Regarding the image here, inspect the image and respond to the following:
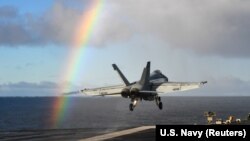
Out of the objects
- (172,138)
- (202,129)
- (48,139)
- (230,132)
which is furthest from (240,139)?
(48,139)

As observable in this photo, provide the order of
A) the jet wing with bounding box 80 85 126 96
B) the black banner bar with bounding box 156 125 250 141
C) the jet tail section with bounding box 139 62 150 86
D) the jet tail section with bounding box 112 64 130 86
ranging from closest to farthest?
the black banner bar with bounding box 156 125 250 141 → the jet wing with bounding box 80 85 126 96 → the jet tail section with bounding box 139 62 150 86 → the jet tail section with bounding box 112 64 130 86

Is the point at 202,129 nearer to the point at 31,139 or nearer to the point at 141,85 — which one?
the point at 141,85

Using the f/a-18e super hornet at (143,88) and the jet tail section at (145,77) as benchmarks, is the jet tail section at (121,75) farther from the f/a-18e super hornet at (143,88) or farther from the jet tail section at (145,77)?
the jet tail section at (145,77)

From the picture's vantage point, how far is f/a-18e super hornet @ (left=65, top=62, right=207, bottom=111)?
4984 cm

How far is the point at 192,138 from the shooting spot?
3322cm

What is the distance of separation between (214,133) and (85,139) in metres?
20.3

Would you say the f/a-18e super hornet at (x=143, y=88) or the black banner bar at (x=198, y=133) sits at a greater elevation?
the f/a-18e super hornet at (x=143, y=88)

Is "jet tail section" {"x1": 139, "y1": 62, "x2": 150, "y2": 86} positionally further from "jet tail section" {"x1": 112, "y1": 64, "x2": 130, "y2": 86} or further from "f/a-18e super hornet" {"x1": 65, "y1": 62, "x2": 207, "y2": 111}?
"jet tail section" {"x1": 112, "y1": 64, "x2": 130, "y2": 86}

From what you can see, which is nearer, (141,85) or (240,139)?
(240,139)

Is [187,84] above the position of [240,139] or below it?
above

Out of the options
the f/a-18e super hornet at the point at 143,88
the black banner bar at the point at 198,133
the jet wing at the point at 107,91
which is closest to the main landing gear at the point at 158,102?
the f/a-18e super hornet at the point at 143,88

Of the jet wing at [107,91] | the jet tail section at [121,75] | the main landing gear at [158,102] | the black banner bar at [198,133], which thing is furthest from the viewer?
the jet tail section at [121,75]

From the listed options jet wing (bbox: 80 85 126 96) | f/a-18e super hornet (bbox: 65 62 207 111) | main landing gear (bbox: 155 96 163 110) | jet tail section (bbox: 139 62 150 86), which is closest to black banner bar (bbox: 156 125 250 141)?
f/a-18e super hornet (bbox: 65 62 207 111)

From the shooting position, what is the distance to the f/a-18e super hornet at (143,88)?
4984 cm
